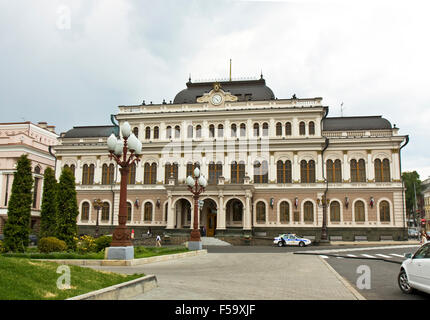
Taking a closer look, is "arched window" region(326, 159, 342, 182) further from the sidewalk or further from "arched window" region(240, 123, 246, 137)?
the sidewalk

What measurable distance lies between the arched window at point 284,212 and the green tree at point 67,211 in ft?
84.8

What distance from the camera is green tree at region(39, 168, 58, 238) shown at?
2456 centimetres

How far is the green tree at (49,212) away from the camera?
2456 cm

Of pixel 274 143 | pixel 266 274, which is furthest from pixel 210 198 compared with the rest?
pixel 266 274

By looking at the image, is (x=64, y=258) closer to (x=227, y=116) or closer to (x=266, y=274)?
(x=266, y=274)

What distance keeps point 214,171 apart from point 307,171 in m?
10.6

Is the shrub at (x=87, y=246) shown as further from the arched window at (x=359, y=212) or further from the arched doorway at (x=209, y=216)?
the arched window at (x=359, y=212)

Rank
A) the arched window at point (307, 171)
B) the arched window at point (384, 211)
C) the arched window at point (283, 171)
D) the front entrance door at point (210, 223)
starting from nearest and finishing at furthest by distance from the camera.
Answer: the arched window at point (384, 211)
the arched window at point (307, 171)
the arched window at point (283, 171)
the front entrance door at point (210, 223)

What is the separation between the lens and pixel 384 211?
4312 cm

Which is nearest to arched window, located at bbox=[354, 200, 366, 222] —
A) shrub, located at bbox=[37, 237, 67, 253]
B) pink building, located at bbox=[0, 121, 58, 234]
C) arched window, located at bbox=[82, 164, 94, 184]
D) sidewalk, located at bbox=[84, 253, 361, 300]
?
sidewalk, located at bbox=[84, 253, 361, 300]

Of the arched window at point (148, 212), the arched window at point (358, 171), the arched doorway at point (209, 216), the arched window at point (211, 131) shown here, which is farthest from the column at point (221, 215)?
the arched window at point (358, 171)

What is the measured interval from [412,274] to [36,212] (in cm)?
5158

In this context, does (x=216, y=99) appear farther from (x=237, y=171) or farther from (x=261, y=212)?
(x=261, y=212)

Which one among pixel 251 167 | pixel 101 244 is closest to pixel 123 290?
pixel 101 244
